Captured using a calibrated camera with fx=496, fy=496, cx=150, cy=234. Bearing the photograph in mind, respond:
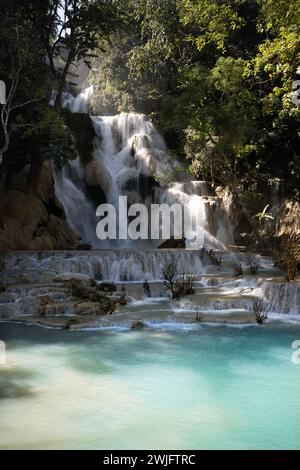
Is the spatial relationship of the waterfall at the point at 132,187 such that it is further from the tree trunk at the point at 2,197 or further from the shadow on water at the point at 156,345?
the shadow on water at the point at 156,345

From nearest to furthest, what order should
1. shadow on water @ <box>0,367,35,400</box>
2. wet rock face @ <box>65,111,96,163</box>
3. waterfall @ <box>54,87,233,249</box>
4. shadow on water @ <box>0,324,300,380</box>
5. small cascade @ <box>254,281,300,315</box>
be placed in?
shadow on water @ <box>0,367,35,400</box>, shadow on water @ <box>0,324,300,380</box>, small cascade @ <box>254,281,300,315</box>, waterfall @ <box>54,87,233,249</box>, wet rock face @ <box>65,111,96,163</box>

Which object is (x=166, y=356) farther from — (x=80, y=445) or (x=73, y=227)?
(x=73, y=227)

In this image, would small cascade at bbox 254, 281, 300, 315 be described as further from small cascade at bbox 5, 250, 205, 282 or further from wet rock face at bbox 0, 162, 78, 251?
wet rock face at bbox 0, 162, 78, 251

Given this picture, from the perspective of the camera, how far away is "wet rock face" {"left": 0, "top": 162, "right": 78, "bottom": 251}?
18812mm

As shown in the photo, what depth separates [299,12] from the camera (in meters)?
13.9

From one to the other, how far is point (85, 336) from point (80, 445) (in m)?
4.90

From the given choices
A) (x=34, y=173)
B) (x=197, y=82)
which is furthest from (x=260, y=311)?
(x=34, y=173)

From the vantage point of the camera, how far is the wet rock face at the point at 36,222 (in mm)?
18812

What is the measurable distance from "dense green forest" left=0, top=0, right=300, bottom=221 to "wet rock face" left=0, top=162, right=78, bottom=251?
1.07 metres

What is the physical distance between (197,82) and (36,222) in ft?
28.3

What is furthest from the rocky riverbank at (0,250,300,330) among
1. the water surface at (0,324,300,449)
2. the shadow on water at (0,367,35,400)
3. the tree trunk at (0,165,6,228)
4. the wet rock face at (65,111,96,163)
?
the wet rock face at (65,111,96,163)

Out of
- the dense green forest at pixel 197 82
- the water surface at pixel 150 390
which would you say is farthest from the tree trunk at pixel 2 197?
the water surface at pixel 150 390

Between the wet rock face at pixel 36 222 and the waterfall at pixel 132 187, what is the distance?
2075 mm

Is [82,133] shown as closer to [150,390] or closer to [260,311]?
[260,311]
